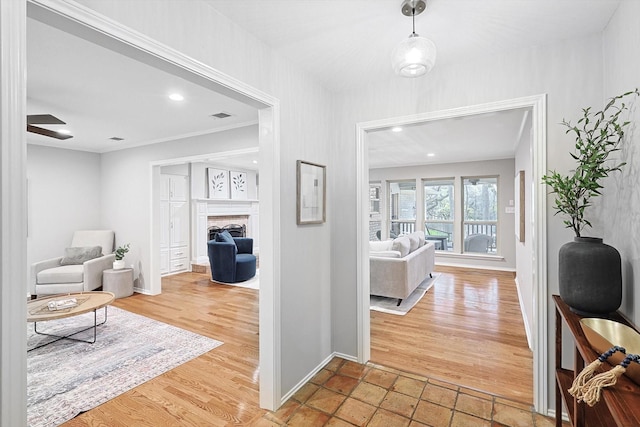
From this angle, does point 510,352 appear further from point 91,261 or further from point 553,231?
point 91,261

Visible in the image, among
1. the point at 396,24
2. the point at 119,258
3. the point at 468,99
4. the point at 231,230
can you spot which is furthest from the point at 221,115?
the point at 231,230

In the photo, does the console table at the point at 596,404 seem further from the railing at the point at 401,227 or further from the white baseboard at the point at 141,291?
the railing at the point at 401,227

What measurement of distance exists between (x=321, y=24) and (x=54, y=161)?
5.74 meters

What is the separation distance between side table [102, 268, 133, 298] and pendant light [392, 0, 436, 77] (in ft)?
17.0

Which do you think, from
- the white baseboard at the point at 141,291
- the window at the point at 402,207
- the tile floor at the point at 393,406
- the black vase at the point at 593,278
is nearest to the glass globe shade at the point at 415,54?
the black vase at the point at 593,278

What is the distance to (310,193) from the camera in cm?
249

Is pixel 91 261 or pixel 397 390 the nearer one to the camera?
pixel 397 390

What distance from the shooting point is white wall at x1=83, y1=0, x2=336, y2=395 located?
1468 millimetres

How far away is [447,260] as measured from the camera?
293 inches

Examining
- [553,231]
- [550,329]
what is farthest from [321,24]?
[550,329]

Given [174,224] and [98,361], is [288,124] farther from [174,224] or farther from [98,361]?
[174,224]

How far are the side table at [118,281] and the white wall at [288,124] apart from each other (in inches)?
153

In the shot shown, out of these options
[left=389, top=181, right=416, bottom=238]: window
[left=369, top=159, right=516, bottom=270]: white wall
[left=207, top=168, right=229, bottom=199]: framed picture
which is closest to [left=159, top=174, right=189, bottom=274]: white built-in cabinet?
[left=207, top=168, right=229, bottom=199]: framed picture

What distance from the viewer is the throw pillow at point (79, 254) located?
16.3 ft
